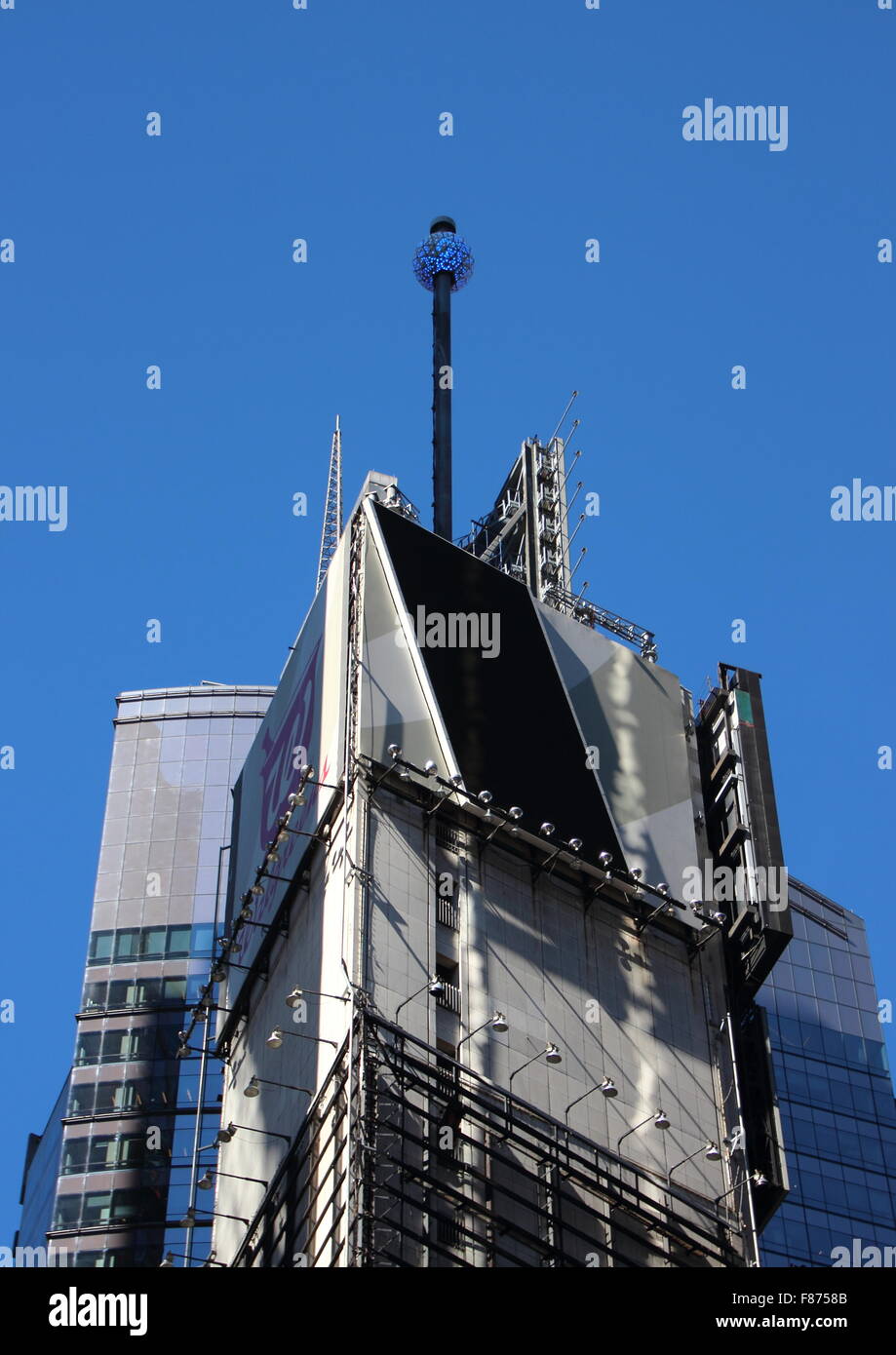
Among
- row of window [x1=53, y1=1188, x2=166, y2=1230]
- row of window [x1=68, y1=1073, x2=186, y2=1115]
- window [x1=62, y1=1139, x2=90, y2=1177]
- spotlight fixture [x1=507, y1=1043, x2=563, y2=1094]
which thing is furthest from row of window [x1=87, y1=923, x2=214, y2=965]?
spotlight fixture [x1=507, y1=1043, x2=563, y2=1094]

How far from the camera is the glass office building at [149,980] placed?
4483 inches

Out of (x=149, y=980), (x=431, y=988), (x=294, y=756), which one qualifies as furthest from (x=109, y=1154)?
(x=431, y=988)

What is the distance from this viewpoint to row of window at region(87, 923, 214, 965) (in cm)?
12506

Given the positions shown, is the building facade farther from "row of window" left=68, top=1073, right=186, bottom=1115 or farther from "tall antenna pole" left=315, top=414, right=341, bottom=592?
"tall antenna pole" left=315, top=414, right=341, bottom=592

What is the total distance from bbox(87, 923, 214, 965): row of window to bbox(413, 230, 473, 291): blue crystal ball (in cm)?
3989

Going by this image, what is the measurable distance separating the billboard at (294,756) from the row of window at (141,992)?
109 feet

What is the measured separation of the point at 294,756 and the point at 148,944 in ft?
155

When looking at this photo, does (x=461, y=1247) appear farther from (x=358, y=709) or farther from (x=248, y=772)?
(x=248, y=772)

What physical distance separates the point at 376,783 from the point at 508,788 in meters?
5.53

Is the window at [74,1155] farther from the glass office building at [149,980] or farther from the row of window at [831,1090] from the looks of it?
the row of window at [831,1090]

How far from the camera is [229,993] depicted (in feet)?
277

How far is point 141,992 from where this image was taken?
404 feet

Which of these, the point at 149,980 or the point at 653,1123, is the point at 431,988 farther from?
the point at 149,980
